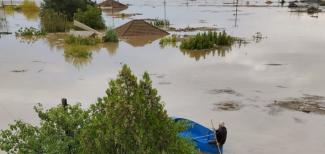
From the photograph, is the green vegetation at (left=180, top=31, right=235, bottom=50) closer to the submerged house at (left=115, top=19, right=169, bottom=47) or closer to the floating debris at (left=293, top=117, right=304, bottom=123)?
the submerged house at (left=115, top=19, right=169, bottom=47)

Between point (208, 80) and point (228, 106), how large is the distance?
360 centimetres

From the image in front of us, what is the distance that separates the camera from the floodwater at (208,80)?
1192 cm

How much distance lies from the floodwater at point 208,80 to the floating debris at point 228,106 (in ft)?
0.56

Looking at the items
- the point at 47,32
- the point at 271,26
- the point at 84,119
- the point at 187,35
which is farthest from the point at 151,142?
the point at 271,26

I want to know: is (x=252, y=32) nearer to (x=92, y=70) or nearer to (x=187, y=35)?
(x=187, y=35)

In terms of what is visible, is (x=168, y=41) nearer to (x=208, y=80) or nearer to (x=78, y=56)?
(x=78, y=56)

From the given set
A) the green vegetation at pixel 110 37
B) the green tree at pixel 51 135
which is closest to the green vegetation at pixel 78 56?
the green vegetation at pixel 110 37

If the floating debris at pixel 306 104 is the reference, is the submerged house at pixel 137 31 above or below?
above

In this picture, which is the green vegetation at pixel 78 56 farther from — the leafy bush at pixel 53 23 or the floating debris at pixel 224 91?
the leafy bush at pixel 53 23

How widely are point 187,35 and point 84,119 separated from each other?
25.7 meters

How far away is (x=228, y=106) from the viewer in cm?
1390

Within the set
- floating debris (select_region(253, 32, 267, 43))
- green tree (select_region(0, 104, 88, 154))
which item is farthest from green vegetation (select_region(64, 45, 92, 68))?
green tree (select_region(0, 104, 88, 154))

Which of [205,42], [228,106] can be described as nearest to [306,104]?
[228,106]

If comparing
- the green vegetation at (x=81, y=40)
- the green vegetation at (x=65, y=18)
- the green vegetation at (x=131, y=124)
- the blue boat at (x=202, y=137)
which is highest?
the green vegetation at (x=65, y=18)
